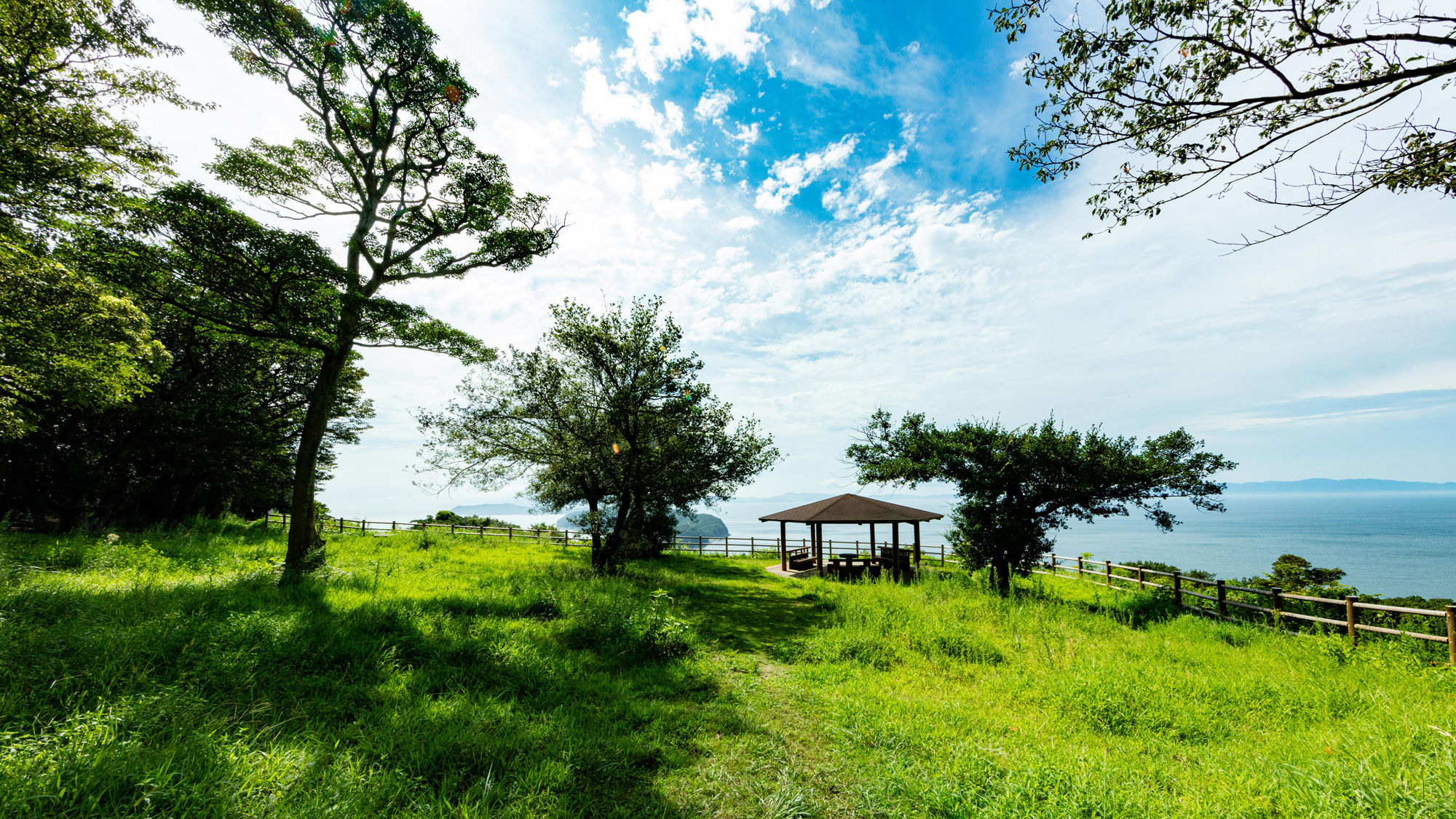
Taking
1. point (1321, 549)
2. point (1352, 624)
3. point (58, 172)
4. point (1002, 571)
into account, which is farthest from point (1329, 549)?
point (58, 172)

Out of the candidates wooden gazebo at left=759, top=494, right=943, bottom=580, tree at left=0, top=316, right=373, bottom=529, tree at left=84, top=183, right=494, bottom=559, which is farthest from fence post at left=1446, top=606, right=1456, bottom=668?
tree at left=0, top=316, right=373, bottom=529

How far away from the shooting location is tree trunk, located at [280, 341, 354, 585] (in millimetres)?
10078

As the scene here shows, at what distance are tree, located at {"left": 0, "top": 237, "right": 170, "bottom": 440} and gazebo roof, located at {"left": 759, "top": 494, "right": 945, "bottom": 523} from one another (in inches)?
674

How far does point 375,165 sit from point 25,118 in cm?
508

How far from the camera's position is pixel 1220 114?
14.0 ft

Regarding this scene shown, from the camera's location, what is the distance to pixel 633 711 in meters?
5.22

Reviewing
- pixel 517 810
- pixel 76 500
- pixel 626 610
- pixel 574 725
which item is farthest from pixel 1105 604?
pixel 76 500

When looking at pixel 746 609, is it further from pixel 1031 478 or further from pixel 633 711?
pixel 1031 478

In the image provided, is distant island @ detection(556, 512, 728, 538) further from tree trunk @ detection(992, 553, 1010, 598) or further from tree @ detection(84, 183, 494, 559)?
tree trunk @ detection(992, 553, 1010, 598)

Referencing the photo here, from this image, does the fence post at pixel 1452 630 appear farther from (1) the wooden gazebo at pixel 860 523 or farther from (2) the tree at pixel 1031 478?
(1) the wooden gazebo at pixel 860 523

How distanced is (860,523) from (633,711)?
46.8 feet

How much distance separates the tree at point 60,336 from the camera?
8.30 metres

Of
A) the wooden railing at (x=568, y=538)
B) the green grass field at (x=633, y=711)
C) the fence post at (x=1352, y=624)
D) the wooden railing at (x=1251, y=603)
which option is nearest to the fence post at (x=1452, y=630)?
the wooden railing at (x=1251, y=603)

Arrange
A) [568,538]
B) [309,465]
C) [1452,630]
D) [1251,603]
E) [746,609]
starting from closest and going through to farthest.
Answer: [1452,630] → [309,465] → [1251,603] → [746,609] → [568,538]
